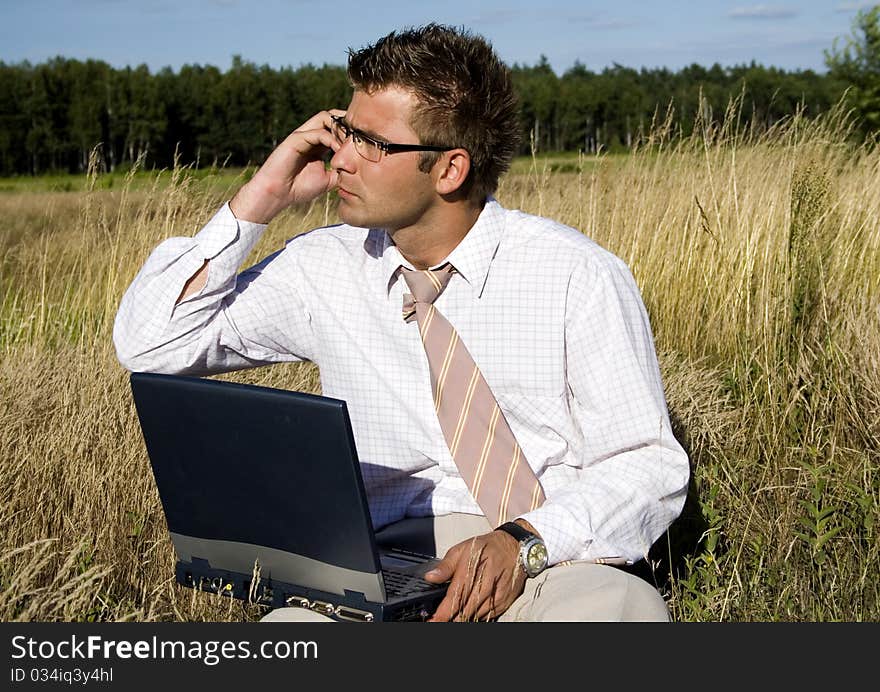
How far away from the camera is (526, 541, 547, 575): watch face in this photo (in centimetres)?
226

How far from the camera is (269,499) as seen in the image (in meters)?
2.10

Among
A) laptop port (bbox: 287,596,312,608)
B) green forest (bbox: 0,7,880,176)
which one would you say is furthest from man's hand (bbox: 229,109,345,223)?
green forest (bbox: 0,7,880,176)

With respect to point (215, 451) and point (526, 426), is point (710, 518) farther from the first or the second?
point (215, 451)

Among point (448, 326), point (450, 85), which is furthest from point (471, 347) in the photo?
point (450, 85)

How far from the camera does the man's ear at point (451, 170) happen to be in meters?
2.70

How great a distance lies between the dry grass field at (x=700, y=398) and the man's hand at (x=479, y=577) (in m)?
0.78

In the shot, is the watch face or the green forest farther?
the green forest

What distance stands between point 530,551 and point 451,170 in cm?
99

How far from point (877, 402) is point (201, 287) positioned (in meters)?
2.71

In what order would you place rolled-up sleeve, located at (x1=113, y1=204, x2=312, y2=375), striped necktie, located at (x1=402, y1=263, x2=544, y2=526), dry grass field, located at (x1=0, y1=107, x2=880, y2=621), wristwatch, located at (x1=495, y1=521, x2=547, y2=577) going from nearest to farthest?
wristwatch, located at (x1=495, y1=521, x2=547, y2=577), striped necktie, located at (x1=402, y1=263, x2=544, y2=526), rolled-up sleeve, located at (x1=113, y1=204, x2=312, y2=375), dry grass field, located at (x1=0, y1=107, x2=880, y2=621)


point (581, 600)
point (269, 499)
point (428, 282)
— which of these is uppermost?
point (428, 282)

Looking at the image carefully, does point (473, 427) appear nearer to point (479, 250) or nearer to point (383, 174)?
point (479, 250)

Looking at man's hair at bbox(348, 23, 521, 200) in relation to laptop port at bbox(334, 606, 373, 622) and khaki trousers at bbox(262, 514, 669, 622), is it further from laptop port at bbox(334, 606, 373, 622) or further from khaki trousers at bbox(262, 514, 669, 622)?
laptop port at bbox(334, 606, 373, 622)

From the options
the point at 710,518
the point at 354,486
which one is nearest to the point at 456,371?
the point at 354,486
